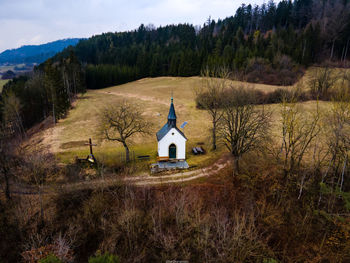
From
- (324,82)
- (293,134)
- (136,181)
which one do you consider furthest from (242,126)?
(324,82)

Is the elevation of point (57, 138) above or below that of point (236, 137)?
below

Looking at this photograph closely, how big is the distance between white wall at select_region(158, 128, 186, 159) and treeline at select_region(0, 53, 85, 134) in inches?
1291

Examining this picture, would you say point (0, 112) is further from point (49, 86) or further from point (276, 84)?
point (276, 84)

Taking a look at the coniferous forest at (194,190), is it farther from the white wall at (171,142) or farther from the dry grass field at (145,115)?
the white wall at (171,142)

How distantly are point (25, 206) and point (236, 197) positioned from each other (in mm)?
23396

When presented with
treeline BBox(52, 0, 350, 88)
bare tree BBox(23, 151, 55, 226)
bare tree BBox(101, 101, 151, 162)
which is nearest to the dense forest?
treeline BBox(52, 0, 350, 88)

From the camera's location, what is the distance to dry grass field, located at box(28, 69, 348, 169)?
3806 cm

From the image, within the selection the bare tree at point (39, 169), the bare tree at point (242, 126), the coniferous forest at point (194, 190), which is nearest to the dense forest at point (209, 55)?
the coniferous forest at point (194, 190)

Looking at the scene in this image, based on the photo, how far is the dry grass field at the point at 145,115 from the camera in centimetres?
3806

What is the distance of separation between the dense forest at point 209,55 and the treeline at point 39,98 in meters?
0.23

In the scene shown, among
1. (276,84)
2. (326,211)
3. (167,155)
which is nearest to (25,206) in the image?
(167,155)

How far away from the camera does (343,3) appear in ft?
302

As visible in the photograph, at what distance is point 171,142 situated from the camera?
32.9m

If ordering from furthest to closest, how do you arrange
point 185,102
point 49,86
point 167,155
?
point 185,102 → point 49,86 → point 167,155
